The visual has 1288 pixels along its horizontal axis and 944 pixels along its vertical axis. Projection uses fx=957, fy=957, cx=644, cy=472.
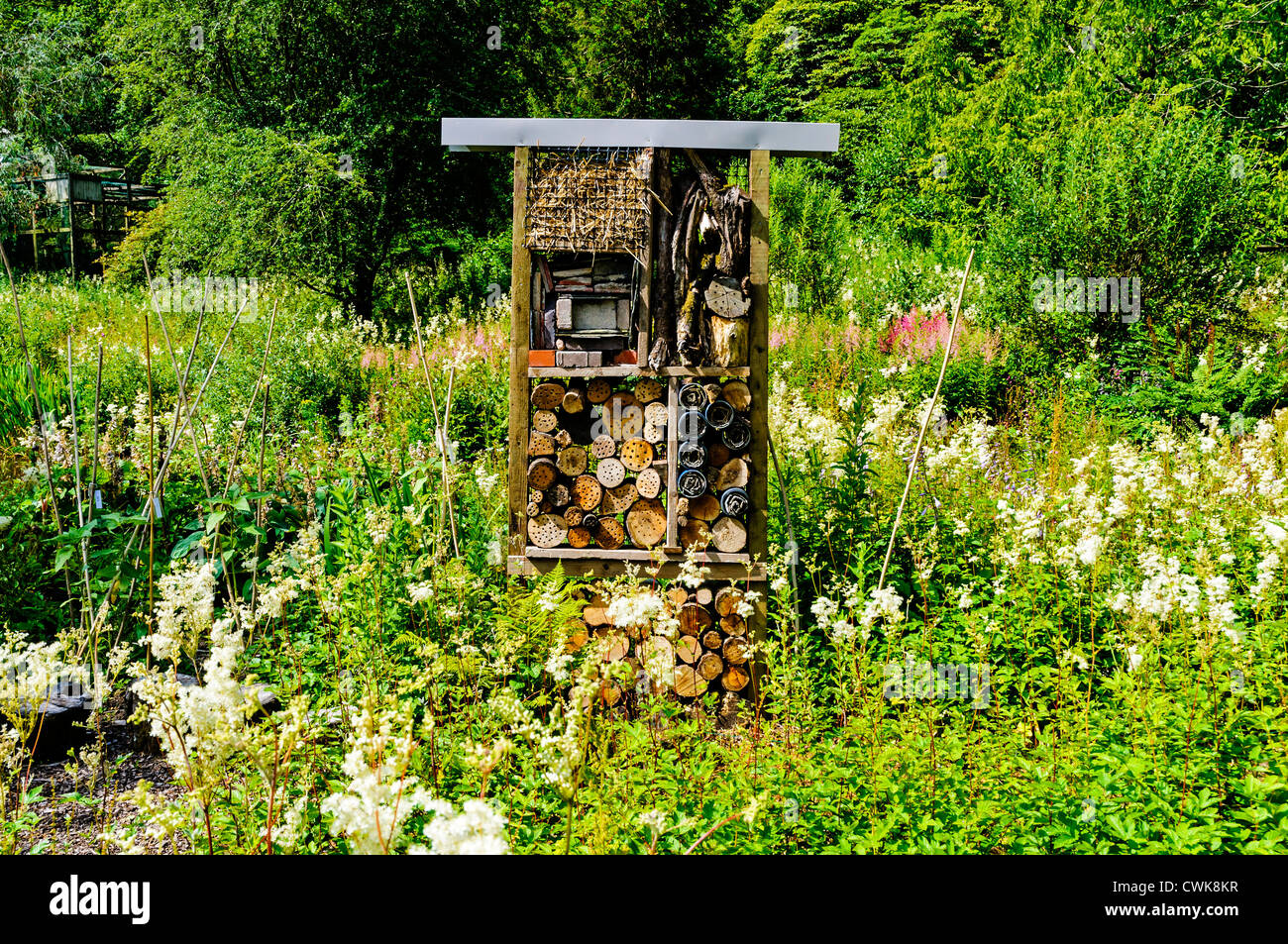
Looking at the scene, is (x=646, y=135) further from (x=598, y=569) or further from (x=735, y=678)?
(x=735, y=678)

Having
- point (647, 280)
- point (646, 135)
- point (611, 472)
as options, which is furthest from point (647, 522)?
point (646, 135)

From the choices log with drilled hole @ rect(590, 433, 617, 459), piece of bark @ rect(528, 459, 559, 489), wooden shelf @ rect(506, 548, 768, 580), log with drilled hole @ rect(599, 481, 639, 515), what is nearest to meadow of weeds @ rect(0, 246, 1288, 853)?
wooden shelf @ rect(506, 548, 768, 580)

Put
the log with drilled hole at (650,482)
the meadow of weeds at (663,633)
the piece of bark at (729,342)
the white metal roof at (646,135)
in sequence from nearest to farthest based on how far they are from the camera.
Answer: the meadow of weeds at (663,633), the white metal roof at (646,135), the piece of bark at (729,342), the log with drilled hole at (650,482)

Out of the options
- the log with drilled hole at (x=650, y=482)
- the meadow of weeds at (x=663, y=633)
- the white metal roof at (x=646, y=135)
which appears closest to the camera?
the meadow of weeds at (x=663, y=633)

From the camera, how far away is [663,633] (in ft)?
8.29

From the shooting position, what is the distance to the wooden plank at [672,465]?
383cm

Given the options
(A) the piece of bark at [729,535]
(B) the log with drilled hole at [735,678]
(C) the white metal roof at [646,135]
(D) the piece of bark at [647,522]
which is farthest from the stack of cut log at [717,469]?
(C) the white metal roof at [646,135]

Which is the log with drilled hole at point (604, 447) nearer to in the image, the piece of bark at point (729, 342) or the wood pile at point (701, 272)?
the wood pile at point (701, 272)

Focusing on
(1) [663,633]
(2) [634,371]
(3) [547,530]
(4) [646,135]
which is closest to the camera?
(1) [663,633]

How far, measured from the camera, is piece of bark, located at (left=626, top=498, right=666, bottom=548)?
12.9 feet

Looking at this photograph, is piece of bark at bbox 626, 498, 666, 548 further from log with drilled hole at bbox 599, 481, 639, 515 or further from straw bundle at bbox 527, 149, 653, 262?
straw bundle at bbox 527, 149, 653, 262

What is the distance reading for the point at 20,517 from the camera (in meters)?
4.52

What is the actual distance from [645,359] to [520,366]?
0.51 meters

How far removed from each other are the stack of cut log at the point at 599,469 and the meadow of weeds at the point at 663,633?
0.25 metres
